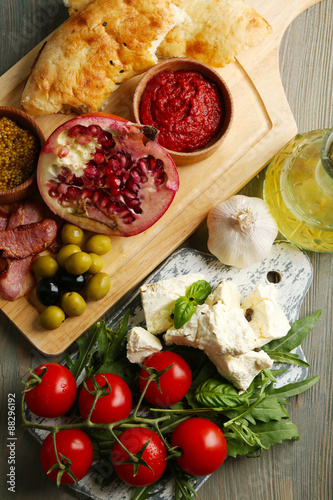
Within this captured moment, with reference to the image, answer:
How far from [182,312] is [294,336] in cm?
63

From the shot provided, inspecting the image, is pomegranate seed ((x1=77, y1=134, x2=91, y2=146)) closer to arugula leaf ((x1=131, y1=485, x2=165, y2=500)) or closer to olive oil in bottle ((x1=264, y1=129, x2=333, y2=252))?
olive oil in bottle ((x1=264, y1=129, x2=333, y2=252))

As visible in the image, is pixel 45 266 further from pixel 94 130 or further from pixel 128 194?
pixel 94 130

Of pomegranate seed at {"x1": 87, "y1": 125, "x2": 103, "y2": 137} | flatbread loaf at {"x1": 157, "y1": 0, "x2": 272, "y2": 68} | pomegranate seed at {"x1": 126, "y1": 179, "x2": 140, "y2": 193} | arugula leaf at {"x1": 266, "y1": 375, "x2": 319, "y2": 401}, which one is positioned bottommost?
arugula leaf at {"x1": 266, "y1": 375, "x2": 319, "y2": 401}

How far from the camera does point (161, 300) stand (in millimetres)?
2107

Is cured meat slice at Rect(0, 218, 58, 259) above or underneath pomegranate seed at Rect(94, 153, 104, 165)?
underneath

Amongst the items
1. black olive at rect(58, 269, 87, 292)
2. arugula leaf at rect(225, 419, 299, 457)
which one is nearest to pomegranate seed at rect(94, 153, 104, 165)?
black olive at rect(58, 269, 87, 292)

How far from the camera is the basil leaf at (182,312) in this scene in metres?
2.02

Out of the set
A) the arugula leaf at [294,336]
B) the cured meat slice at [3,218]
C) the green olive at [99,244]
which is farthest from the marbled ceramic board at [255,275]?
the cured meat slice at [3,218]

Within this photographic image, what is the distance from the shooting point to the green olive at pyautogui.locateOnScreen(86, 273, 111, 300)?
2.12 m

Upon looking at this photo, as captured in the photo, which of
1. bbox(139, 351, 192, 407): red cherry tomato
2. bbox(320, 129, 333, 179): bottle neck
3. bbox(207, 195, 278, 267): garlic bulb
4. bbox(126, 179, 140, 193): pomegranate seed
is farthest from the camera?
bbox(207, 195, 278, 267): garlic bulb

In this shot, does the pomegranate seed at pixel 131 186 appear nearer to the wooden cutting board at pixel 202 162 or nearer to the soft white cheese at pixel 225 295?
the wooden cutting board at pixel 202 162

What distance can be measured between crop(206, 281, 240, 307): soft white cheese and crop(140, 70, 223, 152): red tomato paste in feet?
2.22

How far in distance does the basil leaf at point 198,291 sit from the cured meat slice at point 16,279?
0.78 meters

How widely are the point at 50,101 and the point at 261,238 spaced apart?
3.96ft
